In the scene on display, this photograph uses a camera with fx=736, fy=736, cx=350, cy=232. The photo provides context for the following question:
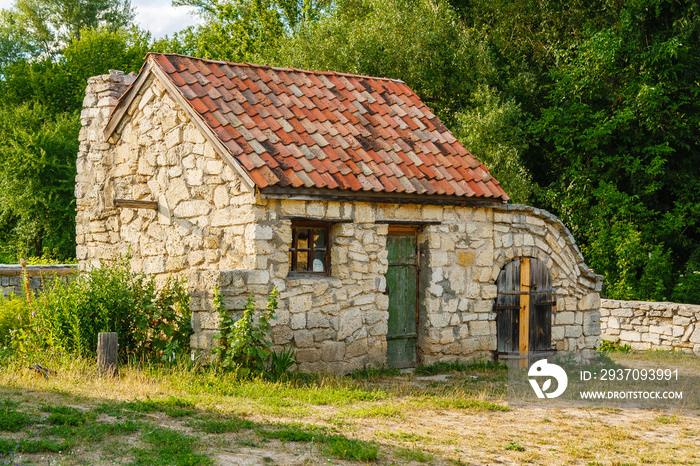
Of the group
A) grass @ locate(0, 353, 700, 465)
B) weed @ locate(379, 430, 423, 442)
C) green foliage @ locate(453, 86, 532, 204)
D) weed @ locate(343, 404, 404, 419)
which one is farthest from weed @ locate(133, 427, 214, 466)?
green foliage @ locate(453, 86, 532, 204)

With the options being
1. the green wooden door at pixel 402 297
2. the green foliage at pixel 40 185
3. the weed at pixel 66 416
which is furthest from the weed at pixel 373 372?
the green foliage at pixel 40 185

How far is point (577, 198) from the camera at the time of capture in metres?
17.8

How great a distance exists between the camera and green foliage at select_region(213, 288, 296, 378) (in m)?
8.32

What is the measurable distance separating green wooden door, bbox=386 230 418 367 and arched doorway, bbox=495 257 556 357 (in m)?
1.37

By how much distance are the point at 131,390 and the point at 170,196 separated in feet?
10.7

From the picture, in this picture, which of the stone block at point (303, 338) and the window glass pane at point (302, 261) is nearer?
the stone block at point (303, 338)

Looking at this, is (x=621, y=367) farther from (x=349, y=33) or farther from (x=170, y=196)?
(x=349, y=33)

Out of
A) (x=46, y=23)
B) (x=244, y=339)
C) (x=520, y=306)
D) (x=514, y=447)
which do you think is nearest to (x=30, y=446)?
(x=244, y=339)

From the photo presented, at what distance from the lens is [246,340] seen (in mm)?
8305

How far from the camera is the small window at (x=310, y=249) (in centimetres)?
941

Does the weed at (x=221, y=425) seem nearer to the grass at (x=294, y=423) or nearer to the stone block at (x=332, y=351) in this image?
the grass at (x=294, y=423)

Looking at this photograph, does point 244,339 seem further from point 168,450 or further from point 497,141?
point 497,141

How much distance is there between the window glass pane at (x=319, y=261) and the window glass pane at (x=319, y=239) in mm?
79

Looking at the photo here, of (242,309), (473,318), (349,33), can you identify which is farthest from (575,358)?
(349,33)
